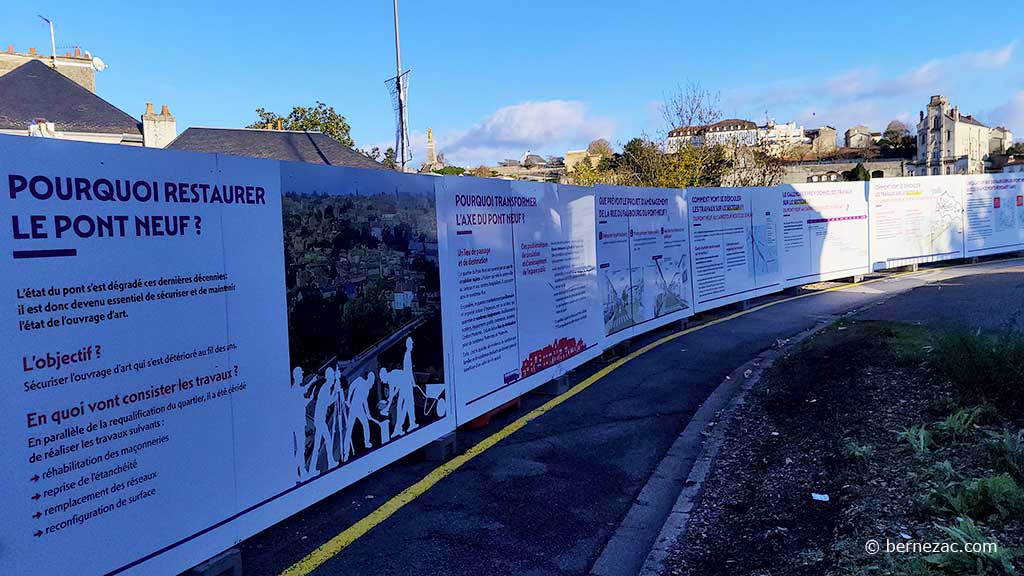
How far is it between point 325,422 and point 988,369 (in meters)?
4.94

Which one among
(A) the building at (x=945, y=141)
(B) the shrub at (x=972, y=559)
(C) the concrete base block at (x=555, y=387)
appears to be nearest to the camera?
(B) the shrub at (x=972, y=559)

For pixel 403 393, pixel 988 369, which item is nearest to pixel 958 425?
pixel 988 369

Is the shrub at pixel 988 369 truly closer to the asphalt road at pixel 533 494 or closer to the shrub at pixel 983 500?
the shrub at pixel 983 500

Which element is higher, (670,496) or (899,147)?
(899,147)

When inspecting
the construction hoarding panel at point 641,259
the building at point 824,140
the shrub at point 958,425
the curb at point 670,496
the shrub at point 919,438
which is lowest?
the curb at point 670,496

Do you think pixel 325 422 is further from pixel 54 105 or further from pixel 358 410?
pixel 54 105

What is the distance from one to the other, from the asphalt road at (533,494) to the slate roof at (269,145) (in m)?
22.0

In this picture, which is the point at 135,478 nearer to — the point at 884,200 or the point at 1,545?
the point at 1,545

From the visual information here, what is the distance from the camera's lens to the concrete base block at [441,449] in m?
6.11

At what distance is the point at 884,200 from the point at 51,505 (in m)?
18.6

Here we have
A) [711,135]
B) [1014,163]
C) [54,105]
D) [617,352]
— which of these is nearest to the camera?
[617,352]

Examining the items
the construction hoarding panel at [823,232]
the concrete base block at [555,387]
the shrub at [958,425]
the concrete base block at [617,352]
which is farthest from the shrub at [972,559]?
the construction hoarding panel at [823,232]

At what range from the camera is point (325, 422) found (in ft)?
15.8

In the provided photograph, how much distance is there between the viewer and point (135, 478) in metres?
3.50
